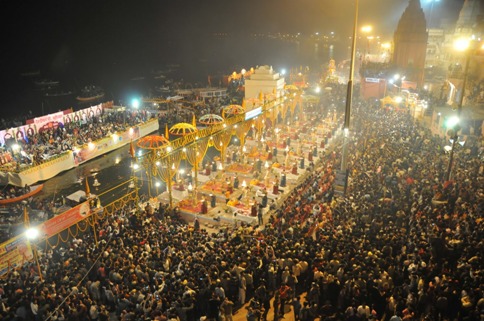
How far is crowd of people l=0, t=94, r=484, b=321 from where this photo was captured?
1037cm

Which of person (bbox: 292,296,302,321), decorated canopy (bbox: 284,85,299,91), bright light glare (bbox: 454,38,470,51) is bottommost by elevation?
person (bbox: 292,296,302,321)

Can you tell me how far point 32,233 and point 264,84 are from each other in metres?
28.7

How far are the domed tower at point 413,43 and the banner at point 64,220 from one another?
142 ft

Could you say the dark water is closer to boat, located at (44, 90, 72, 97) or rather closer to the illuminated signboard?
boat, located at (44, 90, 72, 97)

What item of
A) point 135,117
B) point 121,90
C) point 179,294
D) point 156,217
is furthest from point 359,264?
point 121,90

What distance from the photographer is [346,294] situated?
34.3 feet

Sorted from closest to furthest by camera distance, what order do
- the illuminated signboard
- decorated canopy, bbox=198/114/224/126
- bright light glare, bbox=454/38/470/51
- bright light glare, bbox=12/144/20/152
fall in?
bright light glare, bbox=454/38/470/51
decorated canopy, bbox=198/114/224/126
the illuminated signboard
bright light glare, bbox=12/144/20/152

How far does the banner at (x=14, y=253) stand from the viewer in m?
14.4

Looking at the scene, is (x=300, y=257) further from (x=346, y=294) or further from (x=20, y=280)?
(x=20, y=280)

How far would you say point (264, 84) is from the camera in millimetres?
38938

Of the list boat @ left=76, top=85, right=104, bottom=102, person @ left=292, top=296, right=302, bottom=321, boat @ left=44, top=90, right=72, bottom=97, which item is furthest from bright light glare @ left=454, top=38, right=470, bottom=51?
boat @ left=44, top=90, right=72, bottom=97

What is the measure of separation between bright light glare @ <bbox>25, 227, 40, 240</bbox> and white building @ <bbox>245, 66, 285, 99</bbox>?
2743 cm

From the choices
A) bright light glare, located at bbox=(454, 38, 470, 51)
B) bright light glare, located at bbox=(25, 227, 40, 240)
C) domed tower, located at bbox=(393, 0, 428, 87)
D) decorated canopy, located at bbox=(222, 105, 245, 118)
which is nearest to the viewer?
bright light glare, located at bbox=(25, 227, 40, 240)

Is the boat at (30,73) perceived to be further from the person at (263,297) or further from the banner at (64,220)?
the person at (263,297)
